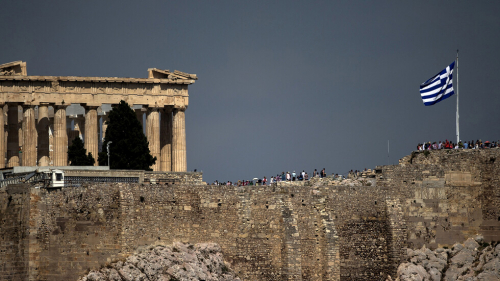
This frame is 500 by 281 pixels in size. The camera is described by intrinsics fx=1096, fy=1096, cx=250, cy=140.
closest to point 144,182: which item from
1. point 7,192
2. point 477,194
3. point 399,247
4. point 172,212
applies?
point 172,212

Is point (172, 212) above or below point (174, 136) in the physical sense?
below

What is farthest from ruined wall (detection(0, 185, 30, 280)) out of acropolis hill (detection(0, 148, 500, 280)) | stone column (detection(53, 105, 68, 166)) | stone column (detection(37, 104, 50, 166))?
stone column (detection(37, 104, 50, 166))

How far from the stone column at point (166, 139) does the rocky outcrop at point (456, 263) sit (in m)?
27.2

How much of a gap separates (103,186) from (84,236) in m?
3.20

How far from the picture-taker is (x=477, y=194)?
235 ft

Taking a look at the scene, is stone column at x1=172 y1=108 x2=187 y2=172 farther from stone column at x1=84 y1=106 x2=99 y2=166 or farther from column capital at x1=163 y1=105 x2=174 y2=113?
stone column at x1=84 y1=106 x2=99 y2=166

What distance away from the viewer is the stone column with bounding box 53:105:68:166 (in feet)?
285

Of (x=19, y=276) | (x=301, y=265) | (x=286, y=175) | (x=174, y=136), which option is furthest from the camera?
(x=174, y=136)

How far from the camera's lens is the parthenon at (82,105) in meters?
86.8

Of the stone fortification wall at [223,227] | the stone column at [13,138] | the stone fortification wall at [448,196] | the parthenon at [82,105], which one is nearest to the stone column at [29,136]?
the parthenon at [82,105]

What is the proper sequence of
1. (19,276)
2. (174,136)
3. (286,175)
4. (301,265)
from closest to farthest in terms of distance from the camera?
(19,276) → (301,265) → (286,175) → (174,136)

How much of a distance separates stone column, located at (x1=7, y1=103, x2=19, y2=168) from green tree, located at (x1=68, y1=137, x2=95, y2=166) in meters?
7.19

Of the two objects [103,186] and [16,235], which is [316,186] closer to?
[103,186]

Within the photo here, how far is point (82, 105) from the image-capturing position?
8875cm
